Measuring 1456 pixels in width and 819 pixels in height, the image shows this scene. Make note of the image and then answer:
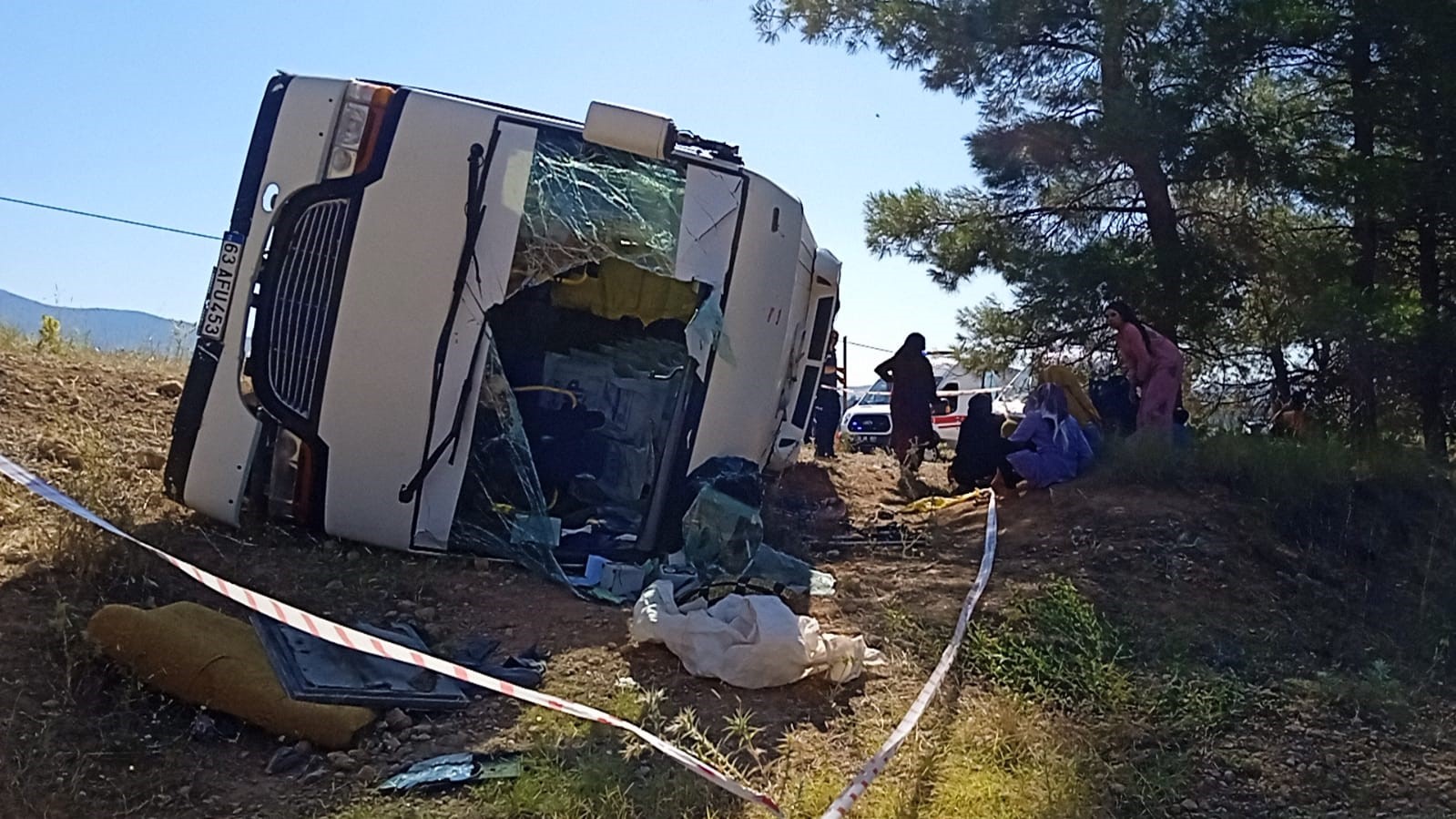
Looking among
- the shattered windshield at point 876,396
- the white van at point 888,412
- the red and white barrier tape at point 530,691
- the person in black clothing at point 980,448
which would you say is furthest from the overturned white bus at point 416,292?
the shattered windshield at point 876,396

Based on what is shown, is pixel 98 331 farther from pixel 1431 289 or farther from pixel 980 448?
pixel 1431 289

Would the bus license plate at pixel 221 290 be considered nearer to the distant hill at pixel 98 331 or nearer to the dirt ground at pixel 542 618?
the dirt ground at pixel 542 618

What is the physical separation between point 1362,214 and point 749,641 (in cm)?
711

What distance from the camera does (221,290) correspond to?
4.96 metres

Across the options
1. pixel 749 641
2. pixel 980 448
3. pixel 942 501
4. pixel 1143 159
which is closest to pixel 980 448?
pixel 980 448

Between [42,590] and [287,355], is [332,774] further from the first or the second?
[287,355]

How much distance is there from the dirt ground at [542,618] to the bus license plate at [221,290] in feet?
2.64

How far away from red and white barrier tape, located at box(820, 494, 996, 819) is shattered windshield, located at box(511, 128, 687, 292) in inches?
72.6

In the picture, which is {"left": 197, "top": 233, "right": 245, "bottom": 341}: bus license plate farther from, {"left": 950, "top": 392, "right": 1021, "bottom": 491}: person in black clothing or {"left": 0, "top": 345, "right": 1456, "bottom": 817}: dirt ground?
{"left": 950, "top": 392, "right": 1021, "bottom": 491}: person in black clothing

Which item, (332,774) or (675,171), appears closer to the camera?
(332,774)

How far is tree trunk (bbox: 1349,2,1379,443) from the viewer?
29.5 feet

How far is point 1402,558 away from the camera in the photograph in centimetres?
680

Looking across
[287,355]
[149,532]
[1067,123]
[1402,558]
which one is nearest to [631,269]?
[287,355]

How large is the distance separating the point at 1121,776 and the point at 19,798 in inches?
117
